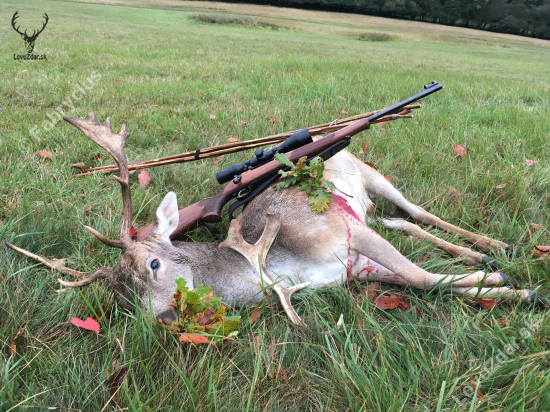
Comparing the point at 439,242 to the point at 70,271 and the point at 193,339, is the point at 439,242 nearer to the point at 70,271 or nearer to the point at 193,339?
the point at 193,339

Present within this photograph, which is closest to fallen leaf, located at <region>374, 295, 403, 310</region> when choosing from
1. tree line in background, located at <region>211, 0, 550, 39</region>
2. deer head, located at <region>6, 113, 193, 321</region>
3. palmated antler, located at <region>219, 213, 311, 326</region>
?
palmated antler, located at <region>219, 213, 311, 326</region>

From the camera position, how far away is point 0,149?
3799 millimetres

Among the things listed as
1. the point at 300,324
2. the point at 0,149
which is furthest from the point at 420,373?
the point at 0,149

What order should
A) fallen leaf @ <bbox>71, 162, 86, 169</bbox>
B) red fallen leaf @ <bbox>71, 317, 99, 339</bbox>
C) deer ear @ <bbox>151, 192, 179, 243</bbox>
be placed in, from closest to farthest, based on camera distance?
red fallen leaf @ <bbox>71, 317, 99, 339</bbox>, deer ear @ <bbox>151, 192, 179, 243</bbox>, fallen leaf @ <bbox>71, 162, 86, 169</bbox>

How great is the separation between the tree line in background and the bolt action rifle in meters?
61.3

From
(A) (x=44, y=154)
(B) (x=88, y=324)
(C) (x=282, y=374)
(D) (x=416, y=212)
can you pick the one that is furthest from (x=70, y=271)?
(D) (x=416, y=212)

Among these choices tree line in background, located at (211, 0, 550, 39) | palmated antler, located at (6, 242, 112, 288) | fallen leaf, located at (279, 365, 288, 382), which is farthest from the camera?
tree line in background, located at (211, 0, 550, 39)

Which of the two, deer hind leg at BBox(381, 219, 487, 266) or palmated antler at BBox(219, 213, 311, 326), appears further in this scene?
deer hind leg at BBox(381, 219, 487, 266)

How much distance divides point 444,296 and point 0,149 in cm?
439

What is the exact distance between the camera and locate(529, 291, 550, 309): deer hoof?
7.03ft

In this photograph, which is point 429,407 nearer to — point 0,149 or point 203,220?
point 203,220

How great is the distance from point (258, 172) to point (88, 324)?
1617 millimetres

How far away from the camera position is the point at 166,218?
2564 mm

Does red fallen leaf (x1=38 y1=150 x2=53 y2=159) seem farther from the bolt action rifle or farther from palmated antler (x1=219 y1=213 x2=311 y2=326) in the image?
palmated antler (x1=219 y1=213 x2=311 y2=326)
